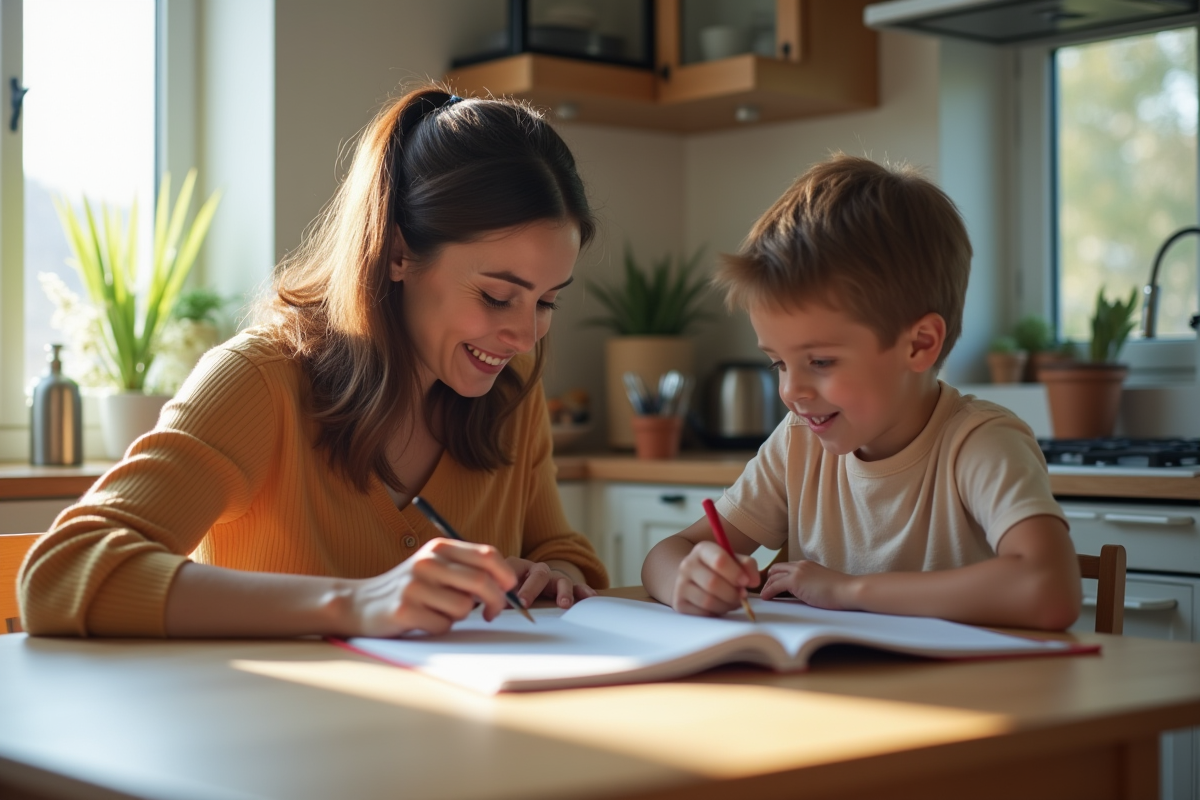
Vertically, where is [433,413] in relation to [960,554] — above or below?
above

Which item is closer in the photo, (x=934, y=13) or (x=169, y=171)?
(x=934, y=13)

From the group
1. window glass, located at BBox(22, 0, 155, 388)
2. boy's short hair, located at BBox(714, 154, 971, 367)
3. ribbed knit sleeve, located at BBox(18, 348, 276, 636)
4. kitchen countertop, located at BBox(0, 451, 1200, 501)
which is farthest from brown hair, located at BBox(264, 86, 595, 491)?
window glass, located at BBox(22, 0, 155, 388)

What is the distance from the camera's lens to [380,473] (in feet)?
4.99

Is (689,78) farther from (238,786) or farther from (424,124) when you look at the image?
(238,786)

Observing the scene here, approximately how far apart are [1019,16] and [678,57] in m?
0.77

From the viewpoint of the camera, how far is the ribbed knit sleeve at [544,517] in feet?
5.48

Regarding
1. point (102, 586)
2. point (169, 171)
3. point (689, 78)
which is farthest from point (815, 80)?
point (102, 586)

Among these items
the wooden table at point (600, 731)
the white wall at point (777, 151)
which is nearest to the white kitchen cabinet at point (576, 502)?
the white wall at point (777, 151)

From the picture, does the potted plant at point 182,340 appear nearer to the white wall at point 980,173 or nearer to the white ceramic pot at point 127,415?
the white ceramic pot at point 127,415

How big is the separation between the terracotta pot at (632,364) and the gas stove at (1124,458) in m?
1.09

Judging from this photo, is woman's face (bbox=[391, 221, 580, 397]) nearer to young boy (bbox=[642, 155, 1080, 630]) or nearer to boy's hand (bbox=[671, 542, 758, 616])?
young boy (bbox=[642, 155, 1080, 630])

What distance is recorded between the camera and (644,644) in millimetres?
1022

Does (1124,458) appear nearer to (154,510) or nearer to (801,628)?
(801,628)

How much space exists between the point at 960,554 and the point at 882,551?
0.09 meters
